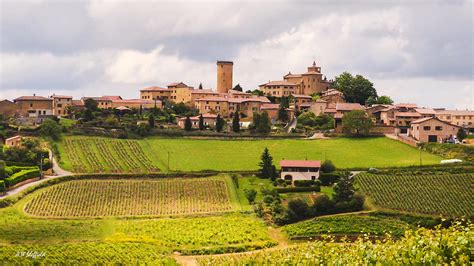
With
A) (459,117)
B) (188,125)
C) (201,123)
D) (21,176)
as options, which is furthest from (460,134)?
(21,176)

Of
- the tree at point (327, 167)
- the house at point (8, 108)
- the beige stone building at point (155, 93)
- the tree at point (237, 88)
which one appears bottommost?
the tree at point (327, 167)

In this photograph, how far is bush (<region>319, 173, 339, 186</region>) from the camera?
213 feet

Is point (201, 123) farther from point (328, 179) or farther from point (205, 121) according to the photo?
A: point (328, 179)

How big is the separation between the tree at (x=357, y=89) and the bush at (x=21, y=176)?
61592 mm

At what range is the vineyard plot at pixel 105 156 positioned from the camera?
224 feet

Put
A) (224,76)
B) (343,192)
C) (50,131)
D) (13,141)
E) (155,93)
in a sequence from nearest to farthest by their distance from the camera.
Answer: (343,192) < (13,141) < (50,131) < (155,93) < (224,76)

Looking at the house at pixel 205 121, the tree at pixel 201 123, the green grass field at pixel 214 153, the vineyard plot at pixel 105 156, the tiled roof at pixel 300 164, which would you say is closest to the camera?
the tiled roof at pixel 300 164

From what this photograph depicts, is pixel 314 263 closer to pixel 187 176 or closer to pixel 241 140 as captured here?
pixel 187 176

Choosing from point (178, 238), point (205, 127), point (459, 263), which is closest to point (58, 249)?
point (178, 238)

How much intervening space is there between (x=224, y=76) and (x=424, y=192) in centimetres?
6494

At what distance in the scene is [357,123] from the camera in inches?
3393

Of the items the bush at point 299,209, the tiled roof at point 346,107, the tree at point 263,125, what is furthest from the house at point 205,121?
the bush at point 299,209

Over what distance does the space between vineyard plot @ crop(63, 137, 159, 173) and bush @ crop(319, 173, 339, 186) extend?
17064mm

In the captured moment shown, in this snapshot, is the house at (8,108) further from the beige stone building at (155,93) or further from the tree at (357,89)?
the tree at (357,89)
